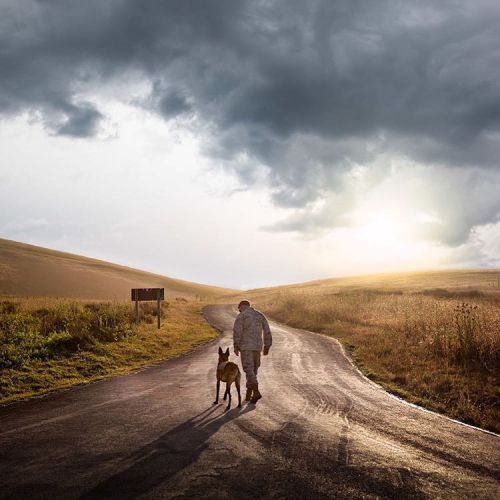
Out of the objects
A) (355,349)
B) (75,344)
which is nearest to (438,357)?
(355,349)

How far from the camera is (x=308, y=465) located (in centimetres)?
627

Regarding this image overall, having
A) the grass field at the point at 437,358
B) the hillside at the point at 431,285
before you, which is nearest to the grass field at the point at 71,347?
the grass field at the point at 437,358

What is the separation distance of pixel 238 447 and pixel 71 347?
37.0ft

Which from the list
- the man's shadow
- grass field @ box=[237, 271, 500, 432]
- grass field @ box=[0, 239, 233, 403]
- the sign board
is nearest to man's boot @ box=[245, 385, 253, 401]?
the man's shadow

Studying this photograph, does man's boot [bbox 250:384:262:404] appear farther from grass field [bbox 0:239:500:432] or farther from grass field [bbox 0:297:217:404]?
grass field [bbox 0:297:217:404]

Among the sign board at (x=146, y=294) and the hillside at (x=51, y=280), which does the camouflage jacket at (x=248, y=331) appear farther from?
the hillside at (x=51, y=280)

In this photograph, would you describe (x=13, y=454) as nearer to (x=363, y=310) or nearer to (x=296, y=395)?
(x=296, y=395)

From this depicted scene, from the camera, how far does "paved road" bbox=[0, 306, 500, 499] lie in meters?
5.58

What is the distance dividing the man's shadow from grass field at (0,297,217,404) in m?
5.33

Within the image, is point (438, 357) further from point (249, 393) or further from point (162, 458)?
point (162, 458)

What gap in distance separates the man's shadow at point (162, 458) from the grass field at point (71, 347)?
17.5ft

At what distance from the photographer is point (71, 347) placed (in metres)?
16.6

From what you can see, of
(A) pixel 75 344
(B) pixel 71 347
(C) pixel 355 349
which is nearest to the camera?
(B) pixel 71 347

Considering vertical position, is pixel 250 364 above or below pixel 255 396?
above
